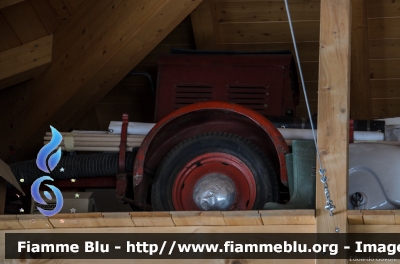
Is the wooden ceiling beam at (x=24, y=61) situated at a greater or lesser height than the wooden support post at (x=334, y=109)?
greater

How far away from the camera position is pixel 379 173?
3418mm

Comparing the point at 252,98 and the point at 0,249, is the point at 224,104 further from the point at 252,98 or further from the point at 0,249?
the point at 0,249

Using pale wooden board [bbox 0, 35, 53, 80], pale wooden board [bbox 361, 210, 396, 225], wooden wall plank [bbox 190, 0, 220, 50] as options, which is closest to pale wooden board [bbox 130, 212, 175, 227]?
pale wooden board [bbox 361, 210, 396, 225]

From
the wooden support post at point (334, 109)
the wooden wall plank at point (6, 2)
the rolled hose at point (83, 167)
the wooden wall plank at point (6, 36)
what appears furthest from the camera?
the wooden wall plank at point (6, 36)

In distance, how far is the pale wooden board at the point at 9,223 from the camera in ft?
10.9

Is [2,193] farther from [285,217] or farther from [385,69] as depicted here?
[385,69]

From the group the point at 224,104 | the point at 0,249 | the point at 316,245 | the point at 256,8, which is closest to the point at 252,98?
the point at 224,104

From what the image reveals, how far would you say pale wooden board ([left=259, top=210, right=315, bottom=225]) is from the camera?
309cm

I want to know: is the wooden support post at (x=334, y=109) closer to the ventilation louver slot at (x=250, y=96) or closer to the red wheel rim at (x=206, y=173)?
the red wheel rim at (x=206, y=173)

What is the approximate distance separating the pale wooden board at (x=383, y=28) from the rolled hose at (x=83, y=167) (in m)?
1.82

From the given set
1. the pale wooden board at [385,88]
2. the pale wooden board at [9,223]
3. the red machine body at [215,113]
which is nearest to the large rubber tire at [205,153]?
the red machine body at [215,113]

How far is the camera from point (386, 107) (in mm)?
5074

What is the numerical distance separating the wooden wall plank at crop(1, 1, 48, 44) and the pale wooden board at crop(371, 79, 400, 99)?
213 centimetres

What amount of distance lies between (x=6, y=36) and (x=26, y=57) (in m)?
0.16
